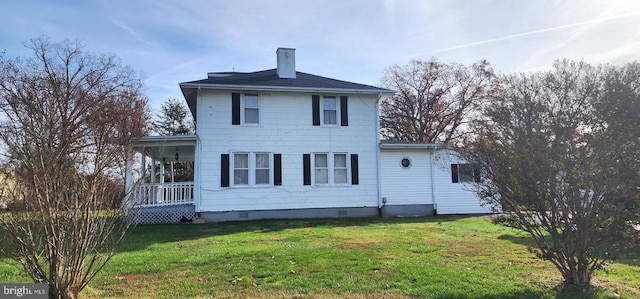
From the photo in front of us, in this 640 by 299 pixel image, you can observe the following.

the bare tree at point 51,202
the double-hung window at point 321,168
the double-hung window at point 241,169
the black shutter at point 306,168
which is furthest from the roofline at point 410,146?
the bare tree at point 51,202

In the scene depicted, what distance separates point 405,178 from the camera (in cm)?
1714

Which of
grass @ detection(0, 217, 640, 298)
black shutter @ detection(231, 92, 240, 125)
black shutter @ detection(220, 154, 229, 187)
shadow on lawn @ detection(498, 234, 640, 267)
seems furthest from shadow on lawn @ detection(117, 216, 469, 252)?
shadow on lawn @ detection(498, 234, 640, 267)

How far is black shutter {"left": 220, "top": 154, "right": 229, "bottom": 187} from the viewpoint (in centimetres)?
1544

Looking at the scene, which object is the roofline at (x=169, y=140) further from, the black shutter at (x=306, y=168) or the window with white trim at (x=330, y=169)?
the window with white trim at (x=330, y=169)

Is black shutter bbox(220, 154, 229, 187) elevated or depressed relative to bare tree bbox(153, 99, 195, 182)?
depressed

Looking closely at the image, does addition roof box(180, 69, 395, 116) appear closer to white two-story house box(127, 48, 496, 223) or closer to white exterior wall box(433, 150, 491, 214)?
white two-story house box(127, 48, 496, 223)

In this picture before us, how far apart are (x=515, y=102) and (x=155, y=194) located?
13.8 meters

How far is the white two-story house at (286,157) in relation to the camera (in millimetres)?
15398

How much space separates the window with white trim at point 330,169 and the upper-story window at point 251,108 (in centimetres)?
279

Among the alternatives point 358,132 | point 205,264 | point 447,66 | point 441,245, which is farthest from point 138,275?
point 447,66

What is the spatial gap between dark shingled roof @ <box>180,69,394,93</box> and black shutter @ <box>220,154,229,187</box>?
112 inches

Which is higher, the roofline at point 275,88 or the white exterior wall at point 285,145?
the roofline at point 275,88

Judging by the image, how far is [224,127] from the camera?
1569cm

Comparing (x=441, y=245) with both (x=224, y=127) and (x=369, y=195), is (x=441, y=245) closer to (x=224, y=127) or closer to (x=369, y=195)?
(x=369, y=195)
